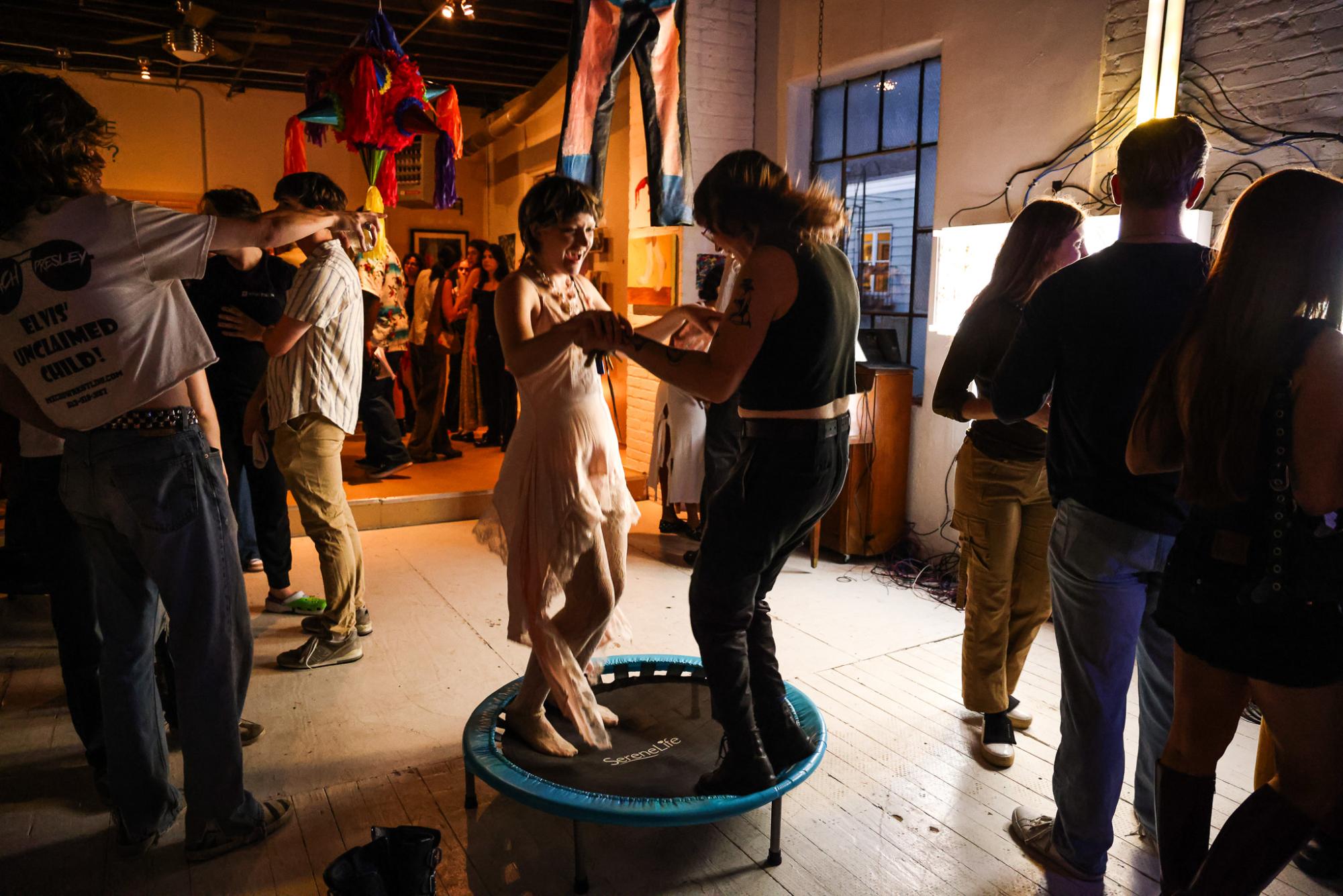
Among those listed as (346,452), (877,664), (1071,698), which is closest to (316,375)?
(877,664)

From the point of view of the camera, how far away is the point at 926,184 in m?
5.02

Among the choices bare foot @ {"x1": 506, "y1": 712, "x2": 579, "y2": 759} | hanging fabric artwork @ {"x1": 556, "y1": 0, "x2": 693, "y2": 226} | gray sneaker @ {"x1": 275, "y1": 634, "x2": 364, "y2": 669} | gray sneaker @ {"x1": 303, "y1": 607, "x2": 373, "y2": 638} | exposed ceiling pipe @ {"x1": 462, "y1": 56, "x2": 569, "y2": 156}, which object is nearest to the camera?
bare foot @ {"x1": 506, "y1": 712, "x2": 579, "y2": 759}

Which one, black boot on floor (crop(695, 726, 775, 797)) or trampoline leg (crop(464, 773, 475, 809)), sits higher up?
black boot on floor (crop(695, 726, 775, 797))

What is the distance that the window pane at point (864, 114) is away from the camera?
5.30 meters

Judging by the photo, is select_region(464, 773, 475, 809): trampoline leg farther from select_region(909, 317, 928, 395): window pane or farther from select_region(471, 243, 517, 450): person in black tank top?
select_region(471, 243, 517, 450): person in black tank top

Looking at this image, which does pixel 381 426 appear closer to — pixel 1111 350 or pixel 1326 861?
pixel 1111 350

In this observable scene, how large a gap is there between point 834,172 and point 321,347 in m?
3.64

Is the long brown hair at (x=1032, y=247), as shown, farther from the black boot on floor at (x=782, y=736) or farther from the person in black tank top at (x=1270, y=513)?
the black boot on floor at (x=782, y=736)

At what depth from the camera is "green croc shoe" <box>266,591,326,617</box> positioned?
13.1ft

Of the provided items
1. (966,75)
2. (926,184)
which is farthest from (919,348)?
(966,75)

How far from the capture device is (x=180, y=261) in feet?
6.26

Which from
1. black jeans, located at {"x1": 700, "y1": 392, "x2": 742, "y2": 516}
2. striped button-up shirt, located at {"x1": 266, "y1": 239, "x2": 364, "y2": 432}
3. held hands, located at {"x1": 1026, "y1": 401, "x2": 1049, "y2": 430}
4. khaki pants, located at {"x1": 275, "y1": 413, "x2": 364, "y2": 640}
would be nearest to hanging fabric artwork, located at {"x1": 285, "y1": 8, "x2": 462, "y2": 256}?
striped button-up shirt, located at {"x1": 266, "y1": 239, "x2": 364, "y2": 432}

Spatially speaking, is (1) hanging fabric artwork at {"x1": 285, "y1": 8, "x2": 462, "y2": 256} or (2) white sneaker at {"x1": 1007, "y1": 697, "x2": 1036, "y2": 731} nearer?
(2) white sneaker at {"x1": 1007, "y1": 697, "x2": 1036, "y2": 731}

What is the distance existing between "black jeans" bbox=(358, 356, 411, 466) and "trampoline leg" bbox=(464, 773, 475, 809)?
4.12 meters
